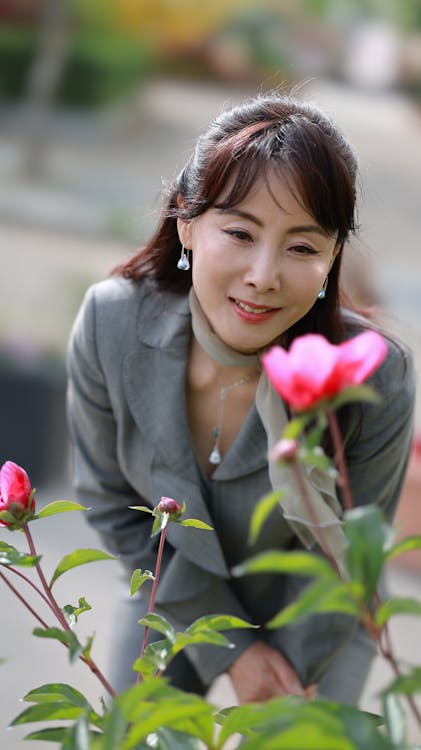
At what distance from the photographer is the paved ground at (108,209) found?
3559mm

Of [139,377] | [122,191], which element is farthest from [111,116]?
[139,377]

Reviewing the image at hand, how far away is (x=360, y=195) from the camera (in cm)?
152

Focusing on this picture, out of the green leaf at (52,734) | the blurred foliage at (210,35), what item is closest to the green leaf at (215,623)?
the green leaf at (52,734)

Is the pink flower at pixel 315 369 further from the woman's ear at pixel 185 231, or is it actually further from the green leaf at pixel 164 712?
the woman's ear at pixel 185 231

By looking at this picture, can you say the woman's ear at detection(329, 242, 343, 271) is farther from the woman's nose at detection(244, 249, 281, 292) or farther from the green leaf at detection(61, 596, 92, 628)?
the green leaf at detection(61, 596, 92, 628)

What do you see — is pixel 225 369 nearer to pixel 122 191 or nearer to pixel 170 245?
pixel 170 245

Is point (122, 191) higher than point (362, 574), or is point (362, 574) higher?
point (362, 574)

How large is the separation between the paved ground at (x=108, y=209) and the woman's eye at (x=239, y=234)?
164 cm

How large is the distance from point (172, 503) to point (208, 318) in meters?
0.51

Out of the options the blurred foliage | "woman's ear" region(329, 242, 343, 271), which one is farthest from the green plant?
the blurred foliage

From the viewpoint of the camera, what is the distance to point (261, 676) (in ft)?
5.53

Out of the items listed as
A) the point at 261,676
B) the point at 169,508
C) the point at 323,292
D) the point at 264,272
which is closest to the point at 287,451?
the point at 169,508

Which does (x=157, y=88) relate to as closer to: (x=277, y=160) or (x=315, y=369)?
(x=277, y=160)

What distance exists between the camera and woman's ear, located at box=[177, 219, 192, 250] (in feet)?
4.87
